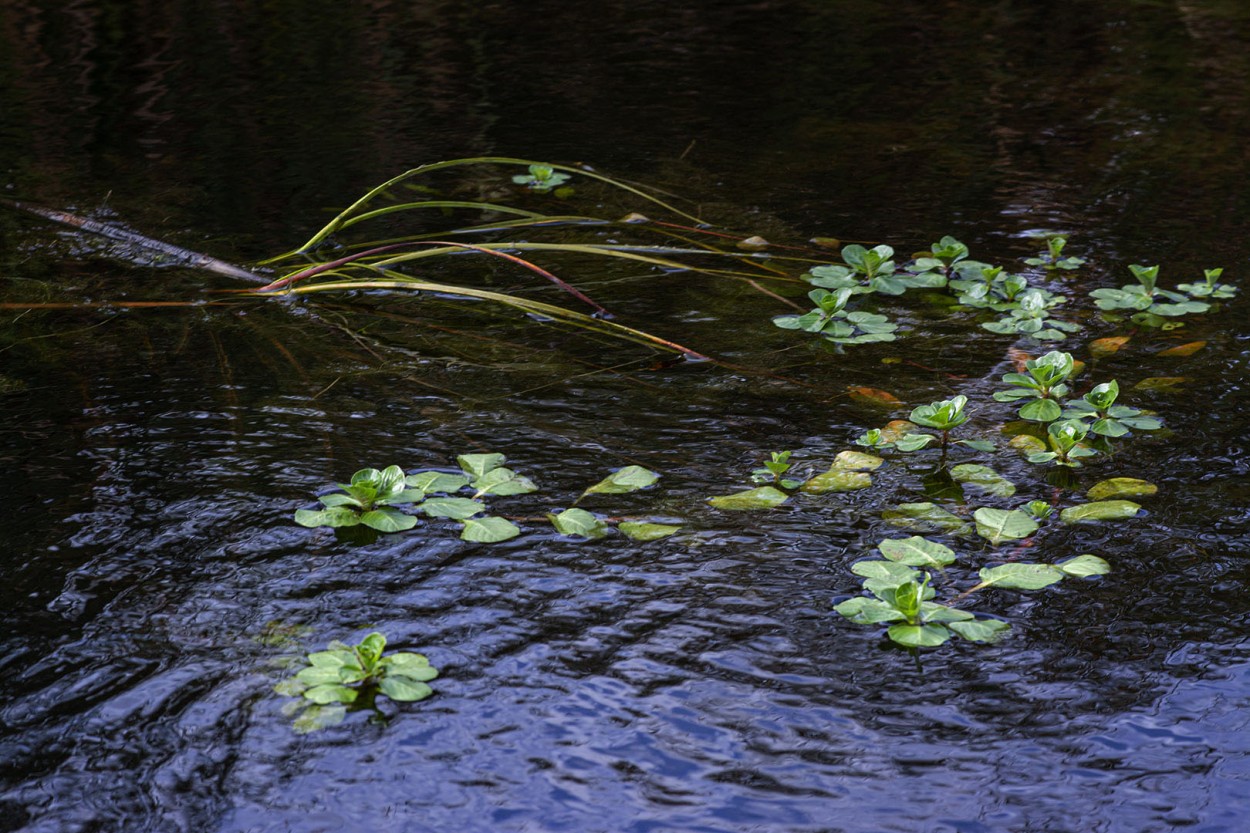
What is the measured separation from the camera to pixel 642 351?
2.61 m

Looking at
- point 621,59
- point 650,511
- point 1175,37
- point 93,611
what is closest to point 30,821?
point 93,611

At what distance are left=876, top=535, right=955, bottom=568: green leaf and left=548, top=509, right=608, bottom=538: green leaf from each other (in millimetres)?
490

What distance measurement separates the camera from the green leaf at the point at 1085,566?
173cm

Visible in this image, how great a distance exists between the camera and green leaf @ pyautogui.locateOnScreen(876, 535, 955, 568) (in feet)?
5.79

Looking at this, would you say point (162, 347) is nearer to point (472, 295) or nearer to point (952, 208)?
point (472, 295)

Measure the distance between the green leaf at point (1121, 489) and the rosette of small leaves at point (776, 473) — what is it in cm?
55

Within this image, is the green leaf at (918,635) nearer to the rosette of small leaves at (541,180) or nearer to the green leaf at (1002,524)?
the green leaf at (1002,524)

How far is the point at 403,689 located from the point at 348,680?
8 centimetres

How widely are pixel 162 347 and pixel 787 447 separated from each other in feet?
5.05

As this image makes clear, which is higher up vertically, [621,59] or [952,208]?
[621,59]

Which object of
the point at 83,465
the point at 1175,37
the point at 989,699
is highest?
the point at 1175,37

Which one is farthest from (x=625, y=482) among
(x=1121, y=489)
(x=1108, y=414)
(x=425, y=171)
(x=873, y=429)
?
(x=425, y=171)

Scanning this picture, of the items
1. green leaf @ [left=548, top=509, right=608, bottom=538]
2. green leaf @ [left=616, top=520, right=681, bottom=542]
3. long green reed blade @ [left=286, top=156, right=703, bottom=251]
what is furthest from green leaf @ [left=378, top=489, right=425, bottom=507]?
long green reed blade @ [left=286, top=156, right=703, bottom=251]

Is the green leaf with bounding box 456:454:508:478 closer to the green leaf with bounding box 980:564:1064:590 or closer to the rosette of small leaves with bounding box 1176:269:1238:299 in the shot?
the green leaf with bounding box 980:564:1064:590
